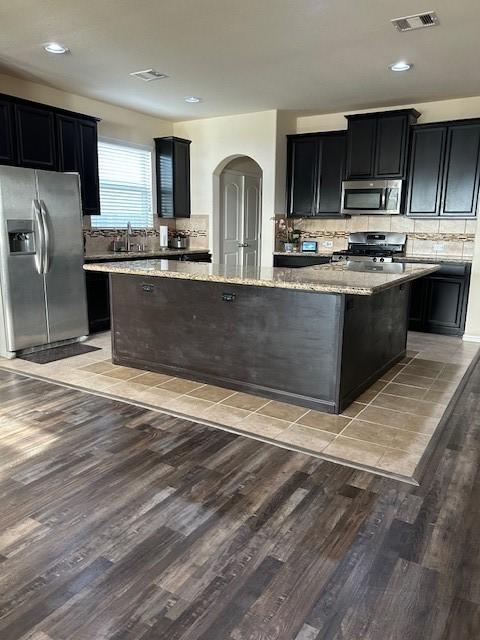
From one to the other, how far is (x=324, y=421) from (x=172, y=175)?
476 centimetres

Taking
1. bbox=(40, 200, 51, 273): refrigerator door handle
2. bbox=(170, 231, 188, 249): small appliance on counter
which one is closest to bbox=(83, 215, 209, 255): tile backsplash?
bbox=(170, 231, 188, 249): small appliance on counter

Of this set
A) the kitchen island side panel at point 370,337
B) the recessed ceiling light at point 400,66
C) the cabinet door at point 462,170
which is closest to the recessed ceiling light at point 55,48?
the recessed ceiling light at point 400,66

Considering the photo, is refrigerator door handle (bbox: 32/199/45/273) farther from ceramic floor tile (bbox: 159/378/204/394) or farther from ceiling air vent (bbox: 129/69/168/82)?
ceramic floor tile (bbox: 159/378/204/394)

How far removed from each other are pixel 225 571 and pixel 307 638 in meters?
0.39

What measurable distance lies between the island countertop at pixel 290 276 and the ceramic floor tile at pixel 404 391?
87cm

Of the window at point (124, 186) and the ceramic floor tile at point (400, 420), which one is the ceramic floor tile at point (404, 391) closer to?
the ceramic floor tile at point (400, 420)

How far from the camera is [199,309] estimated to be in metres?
3.71

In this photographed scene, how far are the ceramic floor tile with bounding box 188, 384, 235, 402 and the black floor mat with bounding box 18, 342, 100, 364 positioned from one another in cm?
157

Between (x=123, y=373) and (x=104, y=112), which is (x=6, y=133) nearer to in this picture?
(x=104, y=112)

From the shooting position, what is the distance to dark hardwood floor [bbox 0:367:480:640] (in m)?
1.55

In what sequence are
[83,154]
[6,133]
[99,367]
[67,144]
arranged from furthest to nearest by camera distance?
[83,154] → [67,144] → [6,133] → [99,367]

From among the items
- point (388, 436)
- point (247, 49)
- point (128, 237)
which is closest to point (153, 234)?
point (128, 237)

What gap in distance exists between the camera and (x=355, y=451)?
270cm

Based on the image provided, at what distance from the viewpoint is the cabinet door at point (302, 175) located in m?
6.39
